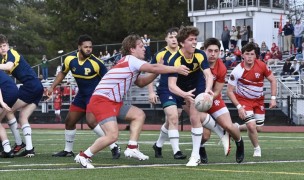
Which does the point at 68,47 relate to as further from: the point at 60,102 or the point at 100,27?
the point at 60,102

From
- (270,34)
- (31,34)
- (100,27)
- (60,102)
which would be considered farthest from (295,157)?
(31,34)

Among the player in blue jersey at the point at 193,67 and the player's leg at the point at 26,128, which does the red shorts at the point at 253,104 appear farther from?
the player's leg at the point at 26,128

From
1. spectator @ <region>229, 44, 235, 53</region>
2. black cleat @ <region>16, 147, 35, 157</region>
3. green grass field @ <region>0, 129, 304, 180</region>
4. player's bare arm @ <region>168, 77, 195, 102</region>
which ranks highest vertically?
spectator @ <region>229, 44, 235, 53</region>

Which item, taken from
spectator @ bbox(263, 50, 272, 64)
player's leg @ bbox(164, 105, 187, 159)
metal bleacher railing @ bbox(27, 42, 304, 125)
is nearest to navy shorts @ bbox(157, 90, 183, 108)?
player's leg @ bbox(164, 105, 187, 159)

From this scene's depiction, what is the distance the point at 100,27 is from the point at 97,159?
46.3 metres

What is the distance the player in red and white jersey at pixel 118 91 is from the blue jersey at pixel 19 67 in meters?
2.84

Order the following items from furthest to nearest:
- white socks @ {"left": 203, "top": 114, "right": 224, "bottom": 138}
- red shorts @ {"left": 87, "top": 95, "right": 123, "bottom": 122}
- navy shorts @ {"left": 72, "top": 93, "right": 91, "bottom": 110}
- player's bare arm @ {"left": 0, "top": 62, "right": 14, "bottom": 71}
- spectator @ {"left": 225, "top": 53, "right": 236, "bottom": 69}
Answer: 1. spectator @ {"left": 225, "top": 53, "right": 236, "bottom": 69}
2. navy shorts @ {"left": 72, "top": 93, "right": 91, "bottom": 110}
3. player's bare arm @ {"left": 0, "top": 62, "right": 14, "bottom": 71}
4. white socks @ {"left": 203, "top": 114, "right": 224, "bottom": 138}
5. red shorts @ {"left": 87, "top": 95, "right": 123, "bottom": 122}

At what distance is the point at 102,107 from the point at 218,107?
6.43 feet

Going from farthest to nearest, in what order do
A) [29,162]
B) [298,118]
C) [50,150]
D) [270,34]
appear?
[270,34], [298,118], [50,150], [29,162]

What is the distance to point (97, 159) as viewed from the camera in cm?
1316

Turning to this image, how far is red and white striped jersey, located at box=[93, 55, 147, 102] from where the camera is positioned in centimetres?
1143

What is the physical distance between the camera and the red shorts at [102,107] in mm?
11234

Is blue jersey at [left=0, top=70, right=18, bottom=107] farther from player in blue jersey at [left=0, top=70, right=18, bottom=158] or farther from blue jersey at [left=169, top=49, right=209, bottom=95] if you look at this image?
blue jersey at [left=169, top=49, right=209, bottom=95]

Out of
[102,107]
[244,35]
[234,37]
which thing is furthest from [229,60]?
[102,107]
